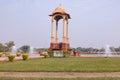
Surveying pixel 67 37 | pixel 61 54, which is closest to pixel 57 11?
pixel 67 37

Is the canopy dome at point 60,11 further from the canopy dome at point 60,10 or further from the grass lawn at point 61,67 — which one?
the grass lawn at point 61,67

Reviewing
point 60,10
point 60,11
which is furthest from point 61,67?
point 60,10

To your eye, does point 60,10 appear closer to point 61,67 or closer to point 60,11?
point 60,11

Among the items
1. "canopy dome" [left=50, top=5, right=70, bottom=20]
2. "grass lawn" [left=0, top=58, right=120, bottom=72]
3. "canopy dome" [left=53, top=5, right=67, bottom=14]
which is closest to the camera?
"grass lawn" [left=0, top=58, right=120, bottom=72]

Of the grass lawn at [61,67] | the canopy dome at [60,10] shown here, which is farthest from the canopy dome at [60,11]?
the grass lawn at [61,67]

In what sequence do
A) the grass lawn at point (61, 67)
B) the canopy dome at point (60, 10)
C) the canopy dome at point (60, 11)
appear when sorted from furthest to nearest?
the canopy dome at point (60, 10) → the canopy dome at point (60, 11) → the grass lawn at point (61, 67)

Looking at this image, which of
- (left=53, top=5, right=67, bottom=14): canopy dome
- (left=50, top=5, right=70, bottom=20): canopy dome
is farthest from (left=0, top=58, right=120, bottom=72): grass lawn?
(left=53, top=5, right=67, bottom=14): canopy dome

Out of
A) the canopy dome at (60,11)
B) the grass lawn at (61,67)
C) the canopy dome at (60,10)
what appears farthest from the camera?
the canopy dome at (60,10)

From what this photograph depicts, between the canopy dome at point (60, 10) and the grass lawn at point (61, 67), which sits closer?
the grass lawn at point (61, 67)

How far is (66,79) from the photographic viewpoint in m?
8.59

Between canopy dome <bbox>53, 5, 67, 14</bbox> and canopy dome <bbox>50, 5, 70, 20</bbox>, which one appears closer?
canopy dome <bbox>50, 5, 70, 20</bbox>

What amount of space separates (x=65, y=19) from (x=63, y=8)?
61.5 inches

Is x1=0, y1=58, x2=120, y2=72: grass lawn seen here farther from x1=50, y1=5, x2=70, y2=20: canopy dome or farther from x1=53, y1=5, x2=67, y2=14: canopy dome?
x1=53, y1=5, x2=67, y2=14: canopy dome

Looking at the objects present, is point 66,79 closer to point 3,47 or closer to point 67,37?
point 67,37
